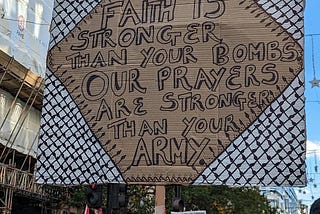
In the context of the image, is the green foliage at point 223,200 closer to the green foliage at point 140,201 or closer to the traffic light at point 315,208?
the green foliage at point 140,201

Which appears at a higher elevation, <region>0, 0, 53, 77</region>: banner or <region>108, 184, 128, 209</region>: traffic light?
<region>0, 0, 53, 77</region>: banner

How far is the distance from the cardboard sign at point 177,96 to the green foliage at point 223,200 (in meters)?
14.7

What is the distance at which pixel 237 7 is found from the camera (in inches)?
229

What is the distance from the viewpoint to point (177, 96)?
18.5 ft

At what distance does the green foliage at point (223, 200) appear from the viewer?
2134cm

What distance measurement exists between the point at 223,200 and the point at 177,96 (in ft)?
58.5

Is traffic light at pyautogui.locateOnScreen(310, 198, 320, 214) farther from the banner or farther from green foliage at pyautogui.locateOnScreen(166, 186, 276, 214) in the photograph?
green foliage at pyautogui.locateOnScreen(166, 186, 276, 214)

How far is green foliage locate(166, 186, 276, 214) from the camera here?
70.0 ft

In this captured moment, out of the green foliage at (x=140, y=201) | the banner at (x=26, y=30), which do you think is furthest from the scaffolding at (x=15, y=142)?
the green foliage at (x=140, y=201)

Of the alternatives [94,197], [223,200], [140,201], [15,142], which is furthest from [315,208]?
[223,200]

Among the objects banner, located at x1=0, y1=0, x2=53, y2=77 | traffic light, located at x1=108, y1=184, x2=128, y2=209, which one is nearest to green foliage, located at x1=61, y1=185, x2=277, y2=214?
banner, located at x1=0, y1=0, x2=53, y2=77

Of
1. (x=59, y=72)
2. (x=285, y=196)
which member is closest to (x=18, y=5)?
(x=59, y=72)

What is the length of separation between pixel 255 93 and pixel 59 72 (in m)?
2.14

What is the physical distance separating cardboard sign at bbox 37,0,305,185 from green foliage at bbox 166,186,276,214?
48.4ft
